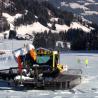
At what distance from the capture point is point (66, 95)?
84.9 feet

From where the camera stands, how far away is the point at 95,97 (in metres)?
24.8

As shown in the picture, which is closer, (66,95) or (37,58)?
(66,95)

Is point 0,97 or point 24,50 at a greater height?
point 24,50

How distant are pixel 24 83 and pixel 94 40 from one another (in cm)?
12827

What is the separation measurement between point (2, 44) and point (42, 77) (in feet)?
301

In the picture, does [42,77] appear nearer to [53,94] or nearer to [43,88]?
[43,88]

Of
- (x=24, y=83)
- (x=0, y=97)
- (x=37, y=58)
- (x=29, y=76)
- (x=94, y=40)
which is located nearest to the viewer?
(x=0, y=97)

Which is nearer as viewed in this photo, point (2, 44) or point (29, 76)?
point (29, 76)

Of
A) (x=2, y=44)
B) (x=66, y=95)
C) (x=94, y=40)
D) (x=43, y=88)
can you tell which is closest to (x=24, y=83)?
(x=43, y=88)

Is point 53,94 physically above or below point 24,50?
below

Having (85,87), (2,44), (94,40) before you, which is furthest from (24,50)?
(94,40)

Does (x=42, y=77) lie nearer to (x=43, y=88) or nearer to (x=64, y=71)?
(x=43, y=88)

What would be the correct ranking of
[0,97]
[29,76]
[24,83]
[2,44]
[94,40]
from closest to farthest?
[0,97], [24,83], [29,76], [2,44], [94,40]

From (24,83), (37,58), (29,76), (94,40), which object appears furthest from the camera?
(94,40)
